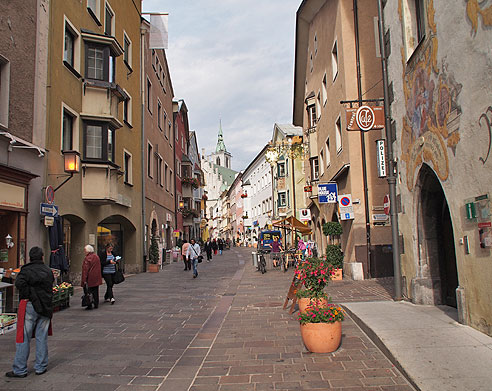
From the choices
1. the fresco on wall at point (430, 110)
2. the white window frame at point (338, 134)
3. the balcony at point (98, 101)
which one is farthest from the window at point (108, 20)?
the fresco on wall at point (430, 110)

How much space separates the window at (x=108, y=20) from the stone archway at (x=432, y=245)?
1576cm

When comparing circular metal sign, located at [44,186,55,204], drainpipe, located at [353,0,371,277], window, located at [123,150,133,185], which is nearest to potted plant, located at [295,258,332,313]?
circular metal sign, located at [44,186,55,204]

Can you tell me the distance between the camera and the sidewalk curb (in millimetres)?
5124

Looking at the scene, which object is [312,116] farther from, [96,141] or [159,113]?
[96,141]

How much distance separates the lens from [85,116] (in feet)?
52.3

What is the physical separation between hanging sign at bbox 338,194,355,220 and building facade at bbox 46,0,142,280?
8715 mm

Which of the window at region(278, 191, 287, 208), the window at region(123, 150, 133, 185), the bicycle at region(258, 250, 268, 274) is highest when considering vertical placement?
the window at region(278, 191, 287, 208)

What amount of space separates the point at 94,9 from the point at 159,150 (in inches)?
481

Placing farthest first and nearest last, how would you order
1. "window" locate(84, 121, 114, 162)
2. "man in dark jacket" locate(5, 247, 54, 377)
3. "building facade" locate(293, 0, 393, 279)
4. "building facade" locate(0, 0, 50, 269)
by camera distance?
"window" locate(84, 121, 114, 162)
"building facade" locate(293, 0, 393, 279)
"building facade" locate(0, 0, 50, 269)
"man in dark jacket" locate(5, 247, 54, 377)

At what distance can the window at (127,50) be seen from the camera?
855 inches

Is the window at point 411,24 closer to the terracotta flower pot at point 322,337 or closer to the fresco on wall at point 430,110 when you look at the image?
the fresco on wall at point 430,110

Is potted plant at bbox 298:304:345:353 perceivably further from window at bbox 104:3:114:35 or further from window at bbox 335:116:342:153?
window at bbox 104:3:114:35

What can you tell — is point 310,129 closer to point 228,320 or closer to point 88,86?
point 88,86

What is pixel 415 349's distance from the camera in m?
5.93
